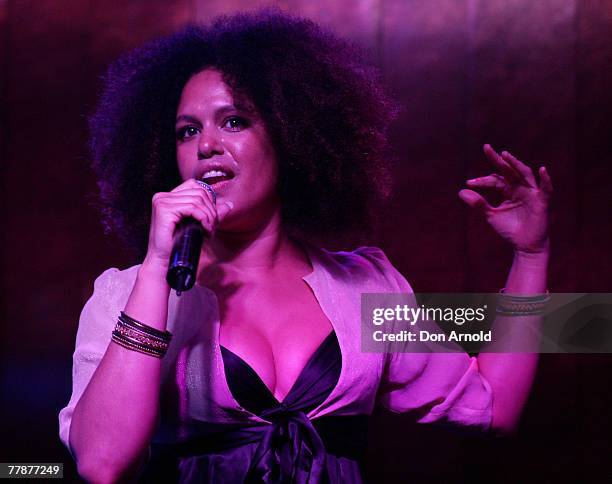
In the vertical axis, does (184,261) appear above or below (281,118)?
below

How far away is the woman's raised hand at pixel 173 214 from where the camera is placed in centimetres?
102

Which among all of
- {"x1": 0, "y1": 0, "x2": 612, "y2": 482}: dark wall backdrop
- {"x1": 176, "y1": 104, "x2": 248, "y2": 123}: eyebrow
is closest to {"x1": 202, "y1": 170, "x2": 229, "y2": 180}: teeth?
{"x1": 176, "y1": 104, "x2": 248, "y2": 123}: eyebrow

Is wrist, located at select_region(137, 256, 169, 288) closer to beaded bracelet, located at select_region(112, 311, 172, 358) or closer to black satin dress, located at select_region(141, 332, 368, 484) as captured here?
beaded bracelet, located at select_region(112, 311, 172, 358)

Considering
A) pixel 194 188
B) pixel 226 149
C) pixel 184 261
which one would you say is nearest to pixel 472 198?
pixel 226 149

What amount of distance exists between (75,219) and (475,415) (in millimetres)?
1150

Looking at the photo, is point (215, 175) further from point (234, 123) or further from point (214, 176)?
point (234, 123)

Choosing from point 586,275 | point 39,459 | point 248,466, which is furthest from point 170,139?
point 586,275

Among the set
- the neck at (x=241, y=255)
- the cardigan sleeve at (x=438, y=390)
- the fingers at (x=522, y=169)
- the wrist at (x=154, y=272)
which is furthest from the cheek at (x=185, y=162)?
the fingers at (x=522, y=169)

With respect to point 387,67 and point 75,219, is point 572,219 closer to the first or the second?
point 387,67

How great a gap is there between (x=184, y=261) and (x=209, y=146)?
408 mm

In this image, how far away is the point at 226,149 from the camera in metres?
1.28

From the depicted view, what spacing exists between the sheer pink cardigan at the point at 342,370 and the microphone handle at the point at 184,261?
27cm

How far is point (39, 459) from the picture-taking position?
186 centimetres

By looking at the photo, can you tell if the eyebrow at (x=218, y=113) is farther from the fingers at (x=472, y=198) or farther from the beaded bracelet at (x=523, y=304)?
the beaded bracelet at (x=523, y=304)
